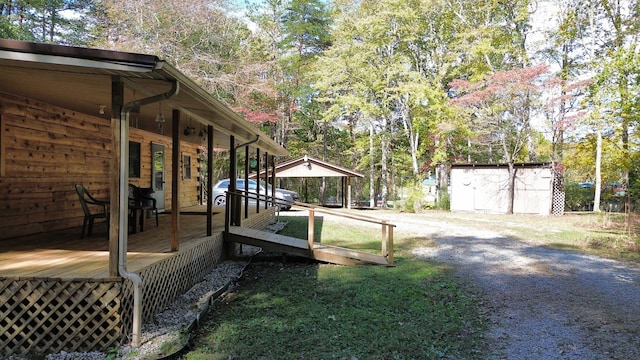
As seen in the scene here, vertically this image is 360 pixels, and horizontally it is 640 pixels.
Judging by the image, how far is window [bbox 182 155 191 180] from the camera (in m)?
12.2

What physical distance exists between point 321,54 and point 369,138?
249 inches

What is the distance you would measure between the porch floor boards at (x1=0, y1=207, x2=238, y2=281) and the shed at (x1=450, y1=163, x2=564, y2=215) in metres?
15.7

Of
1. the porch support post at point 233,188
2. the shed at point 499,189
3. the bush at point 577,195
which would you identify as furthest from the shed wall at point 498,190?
the porch support post at point 233,188

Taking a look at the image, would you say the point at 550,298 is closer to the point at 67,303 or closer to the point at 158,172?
the point at 67,303

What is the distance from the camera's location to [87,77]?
3895mm

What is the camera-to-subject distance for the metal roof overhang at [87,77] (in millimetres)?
3219

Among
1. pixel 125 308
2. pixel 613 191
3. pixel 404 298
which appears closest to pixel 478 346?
pixel 404 298

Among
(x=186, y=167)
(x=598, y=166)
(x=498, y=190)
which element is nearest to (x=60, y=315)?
(x=186, y=167)

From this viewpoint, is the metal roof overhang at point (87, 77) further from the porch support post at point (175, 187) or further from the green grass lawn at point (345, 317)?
the green grass lawn at point (345, 317)

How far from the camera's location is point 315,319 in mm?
4375

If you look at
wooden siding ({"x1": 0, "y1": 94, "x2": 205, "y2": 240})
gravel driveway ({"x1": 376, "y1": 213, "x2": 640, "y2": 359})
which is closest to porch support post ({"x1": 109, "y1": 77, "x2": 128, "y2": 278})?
wooden siding ({"x1": 0, "y1": 94, "x2": 205, "y2": 240})

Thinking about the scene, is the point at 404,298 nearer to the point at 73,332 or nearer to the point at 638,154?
the point at 73,332

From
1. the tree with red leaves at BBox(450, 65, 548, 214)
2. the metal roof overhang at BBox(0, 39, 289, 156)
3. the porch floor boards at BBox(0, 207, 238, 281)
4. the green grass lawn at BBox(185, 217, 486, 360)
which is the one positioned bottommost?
the green grass lawn at BBox(185, 217, 486, 360)

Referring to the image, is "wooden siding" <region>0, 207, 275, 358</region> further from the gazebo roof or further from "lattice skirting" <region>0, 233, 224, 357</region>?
the gazebo roof
